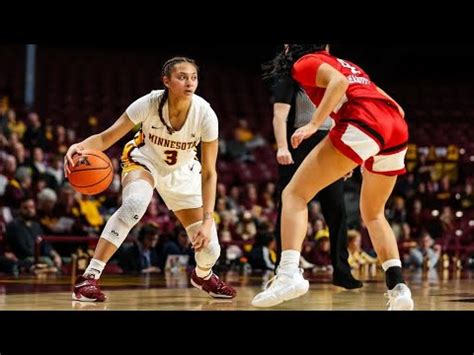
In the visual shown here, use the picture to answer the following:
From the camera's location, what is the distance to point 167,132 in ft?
17.5

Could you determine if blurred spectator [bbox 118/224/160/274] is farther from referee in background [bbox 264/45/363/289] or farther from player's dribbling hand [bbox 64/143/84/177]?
player's dribbling hand [bbox 64/143/84/177]

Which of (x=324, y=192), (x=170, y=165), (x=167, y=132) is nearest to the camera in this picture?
(x=167, y=132)

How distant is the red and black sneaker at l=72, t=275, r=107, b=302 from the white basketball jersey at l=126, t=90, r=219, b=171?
33.6 inches

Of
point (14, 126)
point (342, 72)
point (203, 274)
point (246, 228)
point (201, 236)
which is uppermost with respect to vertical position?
point (14, 126)

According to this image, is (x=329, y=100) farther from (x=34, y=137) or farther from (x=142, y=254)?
(x=34, y=137)

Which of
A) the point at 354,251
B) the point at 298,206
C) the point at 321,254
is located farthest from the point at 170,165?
the point at 354,251

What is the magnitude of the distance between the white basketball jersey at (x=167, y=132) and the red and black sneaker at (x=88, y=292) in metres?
0.85

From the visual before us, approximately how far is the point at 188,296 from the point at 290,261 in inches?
60.4

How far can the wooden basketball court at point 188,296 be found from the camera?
4754 millimetres

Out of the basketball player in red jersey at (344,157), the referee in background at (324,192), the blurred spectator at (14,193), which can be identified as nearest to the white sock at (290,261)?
the basketball player in red jersey at (344,157)

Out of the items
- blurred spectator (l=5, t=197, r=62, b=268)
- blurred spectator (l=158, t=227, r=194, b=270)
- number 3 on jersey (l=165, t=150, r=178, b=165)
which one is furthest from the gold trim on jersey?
blurred spectator (l=158, t=227, r=194, b=270)

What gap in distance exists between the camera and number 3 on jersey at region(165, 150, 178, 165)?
540 cm

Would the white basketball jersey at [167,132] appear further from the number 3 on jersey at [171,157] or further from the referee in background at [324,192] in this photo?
the referee in background at [324,192]
